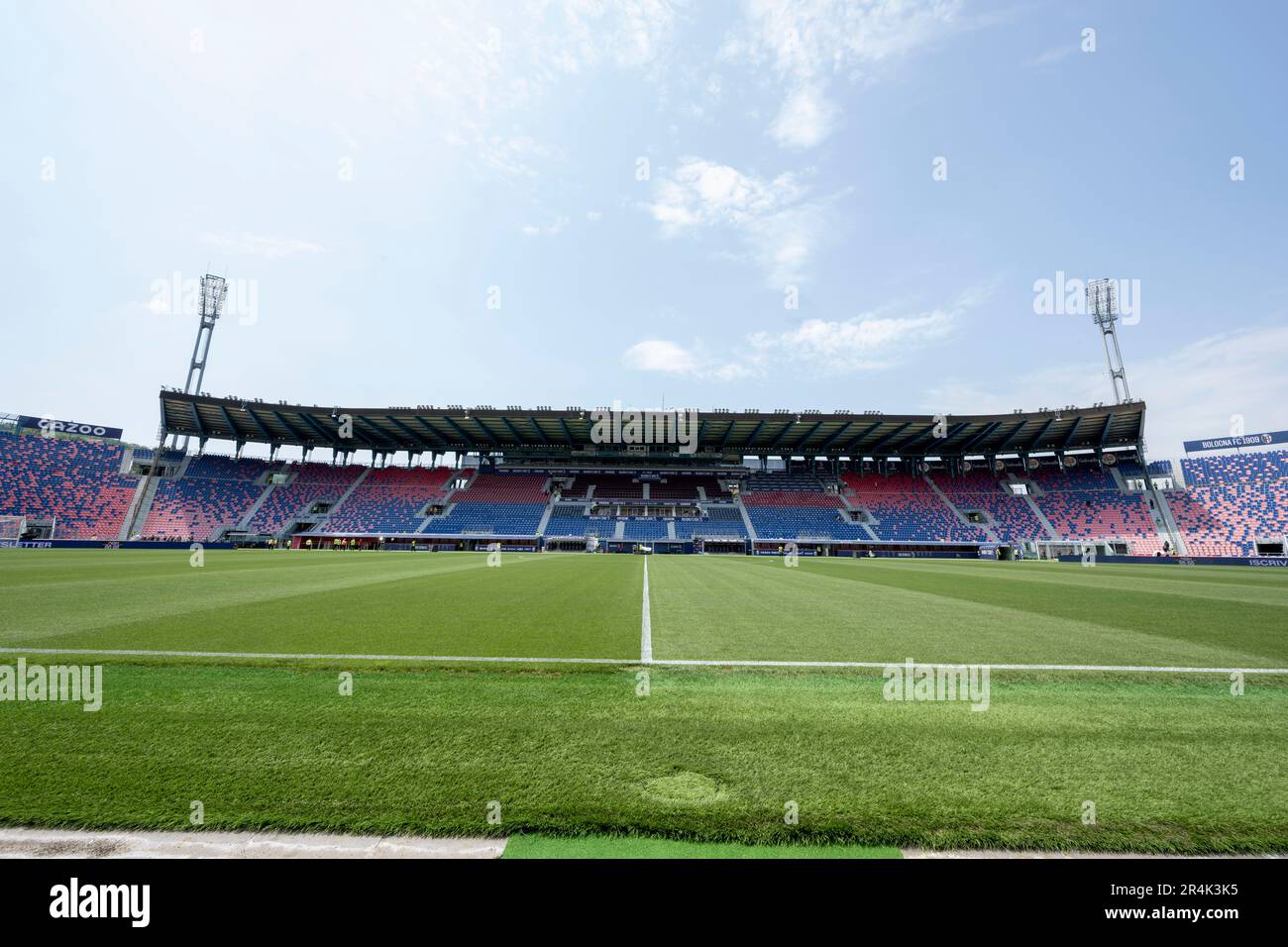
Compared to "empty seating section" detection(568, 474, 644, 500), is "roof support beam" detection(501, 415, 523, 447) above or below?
above

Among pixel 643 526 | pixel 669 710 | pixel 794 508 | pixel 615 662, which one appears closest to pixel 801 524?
pixel 794 508

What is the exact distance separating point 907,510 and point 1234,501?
24.5 meters

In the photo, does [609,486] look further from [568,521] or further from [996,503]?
[996,503]

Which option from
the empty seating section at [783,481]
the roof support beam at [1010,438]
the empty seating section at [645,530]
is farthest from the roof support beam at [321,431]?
the roof support beam at [1010,438]

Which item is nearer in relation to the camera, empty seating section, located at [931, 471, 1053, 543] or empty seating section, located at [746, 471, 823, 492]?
empty seating section, located at [931, 471, 1053, 543]

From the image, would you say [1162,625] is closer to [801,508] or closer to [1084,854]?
[1084,854]

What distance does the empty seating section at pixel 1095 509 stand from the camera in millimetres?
42719

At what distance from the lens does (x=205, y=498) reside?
4706 cm

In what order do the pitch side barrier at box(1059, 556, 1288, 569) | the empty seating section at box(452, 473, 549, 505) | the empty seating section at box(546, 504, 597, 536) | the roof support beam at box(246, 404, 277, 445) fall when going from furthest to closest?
the empty seating section at box(452, 473, 549, 505) < the empty seating section at box(546, 504, 597, 536) < the roof support beam at box(246, 404, 277, 445) < the pitch side barrier at box(1059, 556, 1288, 569)

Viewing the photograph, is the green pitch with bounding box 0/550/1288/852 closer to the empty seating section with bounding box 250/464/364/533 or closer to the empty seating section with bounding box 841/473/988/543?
the empty seating section with bounding box 841/473/988/543

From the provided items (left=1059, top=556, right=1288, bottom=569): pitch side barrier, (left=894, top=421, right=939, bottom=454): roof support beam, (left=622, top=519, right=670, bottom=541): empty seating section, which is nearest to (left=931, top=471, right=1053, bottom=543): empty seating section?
(left=894, top=421, right=939, bottom=454): roof support beam

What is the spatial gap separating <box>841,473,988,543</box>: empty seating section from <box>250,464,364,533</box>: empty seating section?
54859 millimetres

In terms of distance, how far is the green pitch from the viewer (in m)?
2.27
